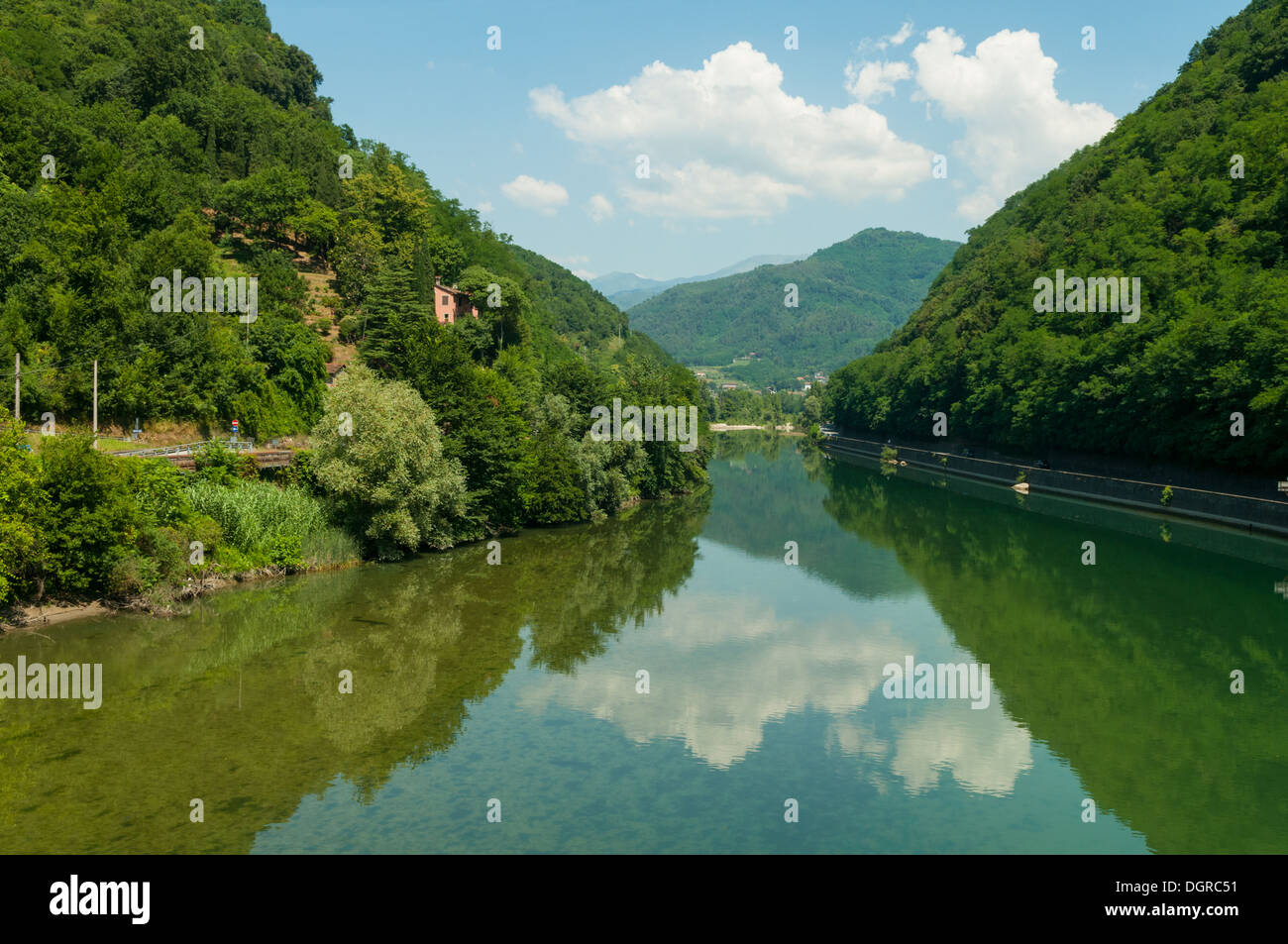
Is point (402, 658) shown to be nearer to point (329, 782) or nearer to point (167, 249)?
point (329, 782)

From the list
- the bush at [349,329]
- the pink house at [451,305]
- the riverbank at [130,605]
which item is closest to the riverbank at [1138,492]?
the pink house at [451,305]

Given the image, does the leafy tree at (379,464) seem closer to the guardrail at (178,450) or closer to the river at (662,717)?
the river at (662,717)

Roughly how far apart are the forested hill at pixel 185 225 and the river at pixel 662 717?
1939 centimetres

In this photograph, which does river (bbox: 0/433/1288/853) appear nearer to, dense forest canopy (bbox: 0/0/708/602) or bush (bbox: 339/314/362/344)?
dense forest canopy (bbox: 0/0/708/602)

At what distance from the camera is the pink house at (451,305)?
75.2 m

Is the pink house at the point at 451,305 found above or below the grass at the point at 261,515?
above

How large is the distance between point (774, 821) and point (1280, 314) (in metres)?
55.6

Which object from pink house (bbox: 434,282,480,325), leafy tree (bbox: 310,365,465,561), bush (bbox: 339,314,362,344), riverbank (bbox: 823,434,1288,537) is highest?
pink house (bbox: 434,282,480,325)

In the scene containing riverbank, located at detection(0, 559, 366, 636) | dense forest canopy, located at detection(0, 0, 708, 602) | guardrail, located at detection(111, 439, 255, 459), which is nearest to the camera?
riverbank, located at detection(0, 559, 366, 636)

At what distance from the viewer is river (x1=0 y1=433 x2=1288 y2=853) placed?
16812mm

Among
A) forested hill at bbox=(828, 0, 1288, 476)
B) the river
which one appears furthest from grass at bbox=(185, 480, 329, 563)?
forested hill at bbox=(828, 0, 1288, 476)

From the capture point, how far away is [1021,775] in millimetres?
19562

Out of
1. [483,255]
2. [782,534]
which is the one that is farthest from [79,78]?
[782,534]

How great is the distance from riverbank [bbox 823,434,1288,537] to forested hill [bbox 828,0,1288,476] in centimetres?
267
